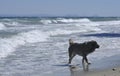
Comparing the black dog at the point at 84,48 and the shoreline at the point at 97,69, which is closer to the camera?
the shoreline at the point at 97,69

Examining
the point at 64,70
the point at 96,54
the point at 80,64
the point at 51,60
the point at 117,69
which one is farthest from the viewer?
the point at 96,54

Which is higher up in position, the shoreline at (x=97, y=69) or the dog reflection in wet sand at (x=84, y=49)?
the dog reflection in wet sand at (x=84, y=49)

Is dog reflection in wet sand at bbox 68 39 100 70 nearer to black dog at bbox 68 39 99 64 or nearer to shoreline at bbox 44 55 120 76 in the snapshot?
black dog at bbox 68 39 99 64

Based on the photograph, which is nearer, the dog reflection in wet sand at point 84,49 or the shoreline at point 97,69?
the shoreline at point 97,69

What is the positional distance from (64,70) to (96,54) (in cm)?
425

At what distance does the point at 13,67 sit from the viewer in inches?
500

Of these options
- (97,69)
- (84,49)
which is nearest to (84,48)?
(84,49)

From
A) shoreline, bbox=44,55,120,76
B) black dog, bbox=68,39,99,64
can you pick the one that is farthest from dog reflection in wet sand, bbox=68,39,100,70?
shoreline, bbox=44,55,120,76

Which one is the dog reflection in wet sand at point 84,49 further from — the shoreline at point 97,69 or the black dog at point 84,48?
the shoreline at point 97,69

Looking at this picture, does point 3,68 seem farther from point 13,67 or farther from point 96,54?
point 96,54

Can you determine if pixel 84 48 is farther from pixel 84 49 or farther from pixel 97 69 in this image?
pixel 97 69

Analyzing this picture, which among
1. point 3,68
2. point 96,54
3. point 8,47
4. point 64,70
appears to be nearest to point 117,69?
point 64,70

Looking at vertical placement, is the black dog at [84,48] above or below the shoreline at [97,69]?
above

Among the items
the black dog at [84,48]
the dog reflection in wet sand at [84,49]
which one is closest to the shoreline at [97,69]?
the dog reflection in wet sand at [84,49]
